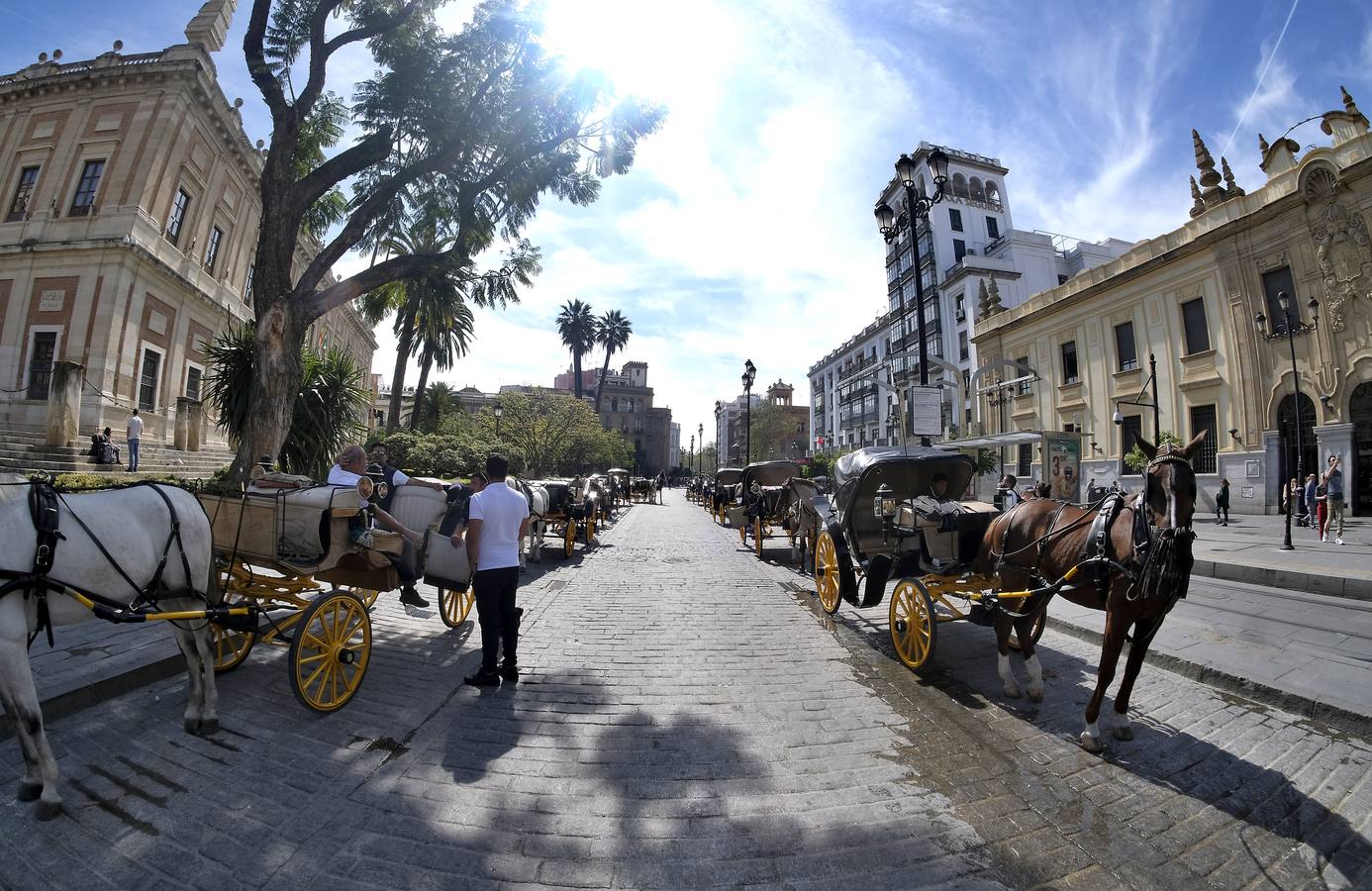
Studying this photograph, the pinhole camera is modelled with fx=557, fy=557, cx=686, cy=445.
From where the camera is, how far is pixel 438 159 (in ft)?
34.8

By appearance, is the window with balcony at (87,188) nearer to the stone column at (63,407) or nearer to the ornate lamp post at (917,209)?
the stone column at (63,407)

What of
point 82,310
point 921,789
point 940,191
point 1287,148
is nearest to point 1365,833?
point 921,789

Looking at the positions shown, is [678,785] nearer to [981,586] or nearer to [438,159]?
[981,586]

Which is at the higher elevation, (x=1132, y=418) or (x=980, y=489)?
(x=1132, y=418)

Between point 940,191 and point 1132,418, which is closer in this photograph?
point 940,191

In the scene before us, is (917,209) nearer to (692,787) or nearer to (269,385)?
(692,787)

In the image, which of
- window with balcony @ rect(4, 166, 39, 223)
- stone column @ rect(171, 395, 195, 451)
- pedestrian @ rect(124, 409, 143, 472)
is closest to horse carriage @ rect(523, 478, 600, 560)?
pedestrian @ rect(124, 409, 143, 472)

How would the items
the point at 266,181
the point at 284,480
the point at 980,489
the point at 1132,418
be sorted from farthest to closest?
the point at 980,489
the point at 1132,418
the point at 266,181
the point at 284,480

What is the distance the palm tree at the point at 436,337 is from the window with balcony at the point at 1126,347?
29.6m

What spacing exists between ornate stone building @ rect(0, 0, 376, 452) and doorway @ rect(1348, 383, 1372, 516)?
38.2 metres

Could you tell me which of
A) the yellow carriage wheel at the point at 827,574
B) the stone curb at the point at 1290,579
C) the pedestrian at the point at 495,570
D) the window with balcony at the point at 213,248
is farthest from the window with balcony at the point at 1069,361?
the window with balcony at the point at 213,248

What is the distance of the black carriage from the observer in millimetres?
5070

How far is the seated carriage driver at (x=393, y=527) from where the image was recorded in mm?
4871

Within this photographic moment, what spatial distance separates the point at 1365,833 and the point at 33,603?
273 inches
